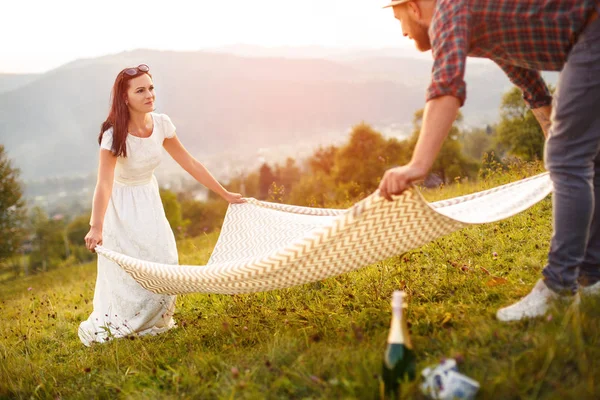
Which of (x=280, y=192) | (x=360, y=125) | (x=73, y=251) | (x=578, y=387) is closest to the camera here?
(x=578, y=387)

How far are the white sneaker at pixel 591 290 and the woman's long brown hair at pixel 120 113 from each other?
345 centimetres

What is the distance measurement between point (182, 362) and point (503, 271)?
2.45 m

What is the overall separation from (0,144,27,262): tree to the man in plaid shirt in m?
35.8

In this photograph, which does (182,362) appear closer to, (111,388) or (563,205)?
(111,388)

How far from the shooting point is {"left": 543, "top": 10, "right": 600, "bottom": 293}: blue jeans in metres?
2.25

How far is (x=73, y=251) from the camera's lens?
68625mm

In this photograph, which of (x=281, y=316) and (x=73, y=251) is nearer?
(x=281, y=316)

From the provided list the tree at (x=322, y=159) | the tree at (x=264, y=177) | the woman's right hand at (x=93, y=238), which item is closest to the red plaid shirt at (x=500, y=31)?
the woman's right hand at (x=93, y=238)

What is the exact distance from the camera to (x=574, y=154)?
2365mm

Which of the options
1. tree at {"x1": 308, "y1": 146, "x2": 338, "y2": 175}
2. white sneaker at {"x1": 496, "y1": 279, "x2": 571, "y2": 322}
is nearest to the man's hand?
white sneaker at {"x1": 496, "y1": 279, "x2": 571, "y2": 322}

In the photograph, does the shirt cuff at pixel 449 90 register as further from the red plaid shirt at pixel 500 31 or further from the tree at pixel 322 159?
the tree at pixel 322 159

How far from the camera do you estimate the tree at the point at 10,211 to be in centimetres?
3228

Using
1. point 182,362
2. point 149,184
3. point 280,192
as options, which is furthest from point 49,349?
point 280,192

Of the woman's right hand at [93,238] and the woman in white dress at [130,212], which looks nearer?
the woman's right hand at [93,238]
